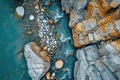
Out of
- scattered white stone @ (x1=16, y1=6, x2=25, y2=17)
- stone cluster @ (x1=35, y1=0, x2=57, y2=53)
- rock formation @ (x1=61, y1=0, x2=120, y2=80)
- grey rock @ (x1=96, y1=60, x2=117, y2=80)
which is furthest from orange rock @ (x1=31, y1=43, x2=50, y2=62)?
grey rock @ (x1=96, y1=60, x2=117, y2=80)

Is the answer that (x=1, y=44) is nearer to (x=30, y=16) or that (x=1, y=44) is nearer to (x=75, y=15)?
(x=30, y=16)

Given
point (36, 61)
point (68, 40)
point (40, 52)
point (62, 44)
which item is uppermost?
point (68, 40)

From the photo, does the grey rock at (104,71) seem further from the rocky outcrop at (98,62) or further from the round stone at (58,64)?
the round stone at (58,64)

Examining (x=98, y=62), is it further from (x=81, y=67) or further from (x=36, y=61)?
(x=36, y=61)

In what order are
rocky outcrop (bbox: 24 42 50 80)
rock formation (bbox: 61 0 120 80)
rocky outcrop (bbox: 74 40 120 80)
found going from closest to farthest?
rocky outcrop (bbox: 74 40 120 80), rock formation (bbox: 61 0 120 80), rocky outcrop (bbox: 24 42 50 80)

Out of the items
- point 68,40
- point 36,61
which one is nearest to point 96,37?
point 68,40

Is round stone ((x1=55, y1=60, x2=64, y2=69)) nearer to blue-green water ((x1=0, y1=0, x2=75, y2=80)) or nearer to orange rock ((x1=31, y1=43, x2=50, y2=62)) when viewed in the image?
blue-green water ((x1=0, y1=0, x2=75, y2=80))
